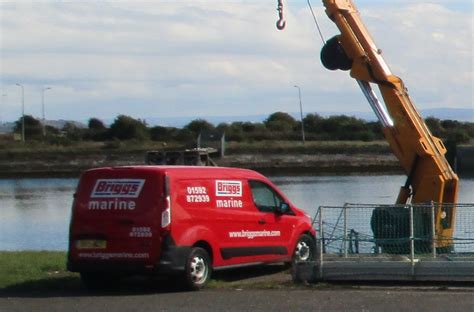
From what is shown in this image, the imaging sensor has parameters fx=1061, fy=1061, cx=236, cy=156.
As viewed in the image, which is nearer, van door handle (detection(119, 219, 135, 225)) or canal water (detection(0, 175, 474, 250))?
van door handle (detection(119, 219, 135, 225))

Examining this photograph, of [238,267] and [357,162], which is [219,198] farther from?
[357,162]

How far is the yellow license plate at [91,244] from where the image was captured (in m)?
15.4

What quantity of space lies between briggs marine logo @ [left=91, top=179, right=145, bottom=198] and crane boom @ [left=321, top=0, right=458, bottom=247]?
656 cm

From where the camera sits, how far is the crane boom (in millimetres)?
20109

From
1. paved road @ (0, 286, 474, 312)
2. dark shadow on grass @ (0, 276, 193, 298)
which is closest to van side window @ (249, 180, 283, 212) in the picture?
dark shadow on grass @ (0, 276, 193, 298)

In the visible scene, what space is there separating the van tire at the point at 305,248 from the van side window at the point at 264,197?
34.1 inches

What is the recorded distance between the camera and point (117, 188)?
15438 millimetres

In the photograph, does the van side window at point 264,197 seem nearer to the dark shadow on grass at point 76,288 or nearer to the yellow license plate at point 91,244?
the dark shadow on grass at point 76,288

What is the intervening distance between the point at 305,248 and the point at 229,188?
95.9 inches

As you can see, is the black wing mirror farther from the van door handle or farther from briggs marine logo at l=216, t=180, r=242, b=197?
the van door handle

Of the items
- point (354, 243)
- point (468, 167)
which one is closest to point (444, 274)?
point (354, 243)

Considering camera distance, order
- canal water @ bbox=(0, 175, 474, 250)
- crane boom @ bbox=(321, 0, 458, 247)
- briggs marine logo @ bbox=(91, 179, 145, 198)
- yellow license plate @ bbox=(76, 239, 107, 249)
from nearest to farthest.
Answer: briggs marine logo @ bbox=(91, 179, 145, 198)
yellow license plate @ bbox=(76, 239, 107, 249)
crane boom @ bbox=(321, 0, 458, 247)
canal water @ bbox=(0, 175, 474, 250)

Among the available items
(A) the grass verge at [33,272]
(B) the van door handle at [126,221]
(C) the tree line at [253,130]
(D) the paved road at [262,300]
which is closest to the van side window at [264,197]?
(D) the paved road at [262,300]

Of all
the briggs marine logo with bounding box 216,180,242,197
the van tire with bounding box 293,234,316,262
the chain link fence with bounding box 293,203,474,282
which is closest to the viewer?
the chain link fence with bounding box 293,203,474,282
